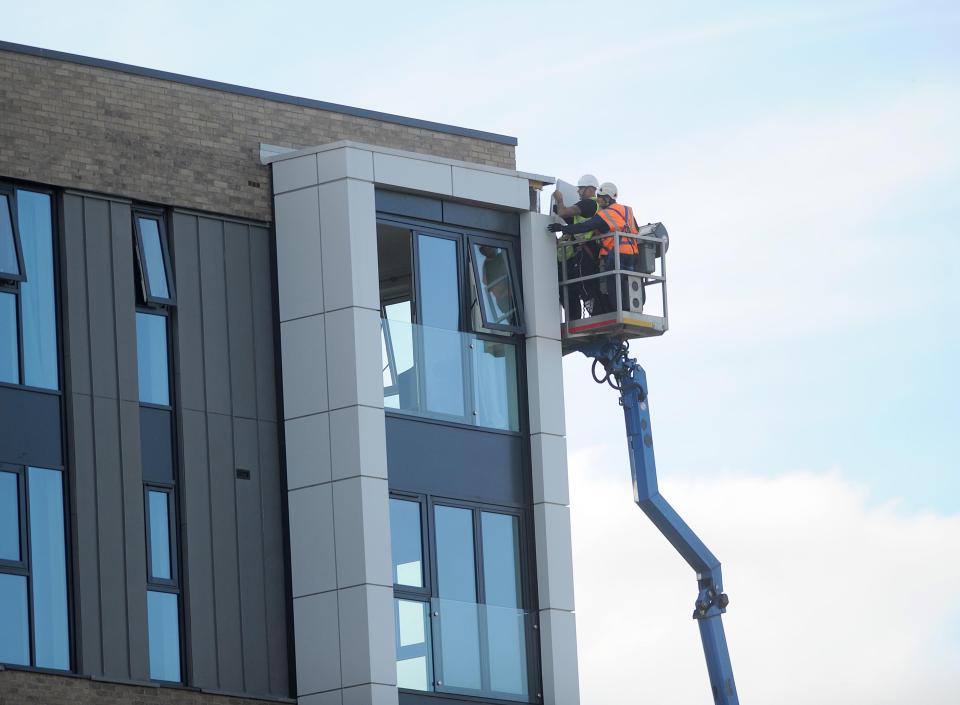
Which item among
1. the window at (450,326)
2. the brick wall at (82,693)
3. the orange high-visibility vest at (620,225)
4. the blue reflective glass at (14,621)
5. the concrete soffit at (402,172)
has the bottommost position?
the brick wall at (82,693)

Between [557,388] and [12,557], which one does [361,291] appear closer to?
[557,388]

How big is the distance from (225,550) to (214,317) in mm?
2875

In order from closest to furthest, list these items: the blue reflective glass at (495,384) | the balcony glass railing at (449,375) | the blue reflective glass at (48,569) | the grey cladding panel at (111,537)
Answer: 1. the blue reflective glass at (48,569)
2. the grey cladding panel at (111,537)
3. the balcony glass railing at (449,375)
4. the blue reflective glass at (495,384)

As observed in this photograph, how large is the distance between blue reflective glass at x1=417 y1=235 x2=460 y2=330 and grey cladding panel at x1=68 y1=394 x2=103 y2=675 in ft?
16.6

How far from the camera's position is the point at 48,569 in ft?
86.3

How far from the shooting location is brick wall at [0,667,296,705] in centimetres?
2461

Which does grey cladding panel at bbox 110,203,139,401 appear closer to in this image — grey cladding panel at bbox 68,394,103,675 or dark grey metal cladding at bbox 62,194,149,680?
dark grey metal cladding at bbox 62,194,149,680

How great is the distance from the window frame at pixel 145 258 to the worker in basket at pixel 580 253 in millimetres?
5618

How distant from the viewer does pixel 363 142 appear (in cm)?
3084

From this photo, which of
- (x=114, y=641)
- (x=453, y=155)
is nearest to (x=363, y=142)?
(x=453, y=155)

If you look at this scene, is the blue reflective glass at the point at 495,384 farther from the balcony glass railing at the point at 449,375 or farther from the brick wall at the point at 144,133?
the brick wall at the point at 144,133

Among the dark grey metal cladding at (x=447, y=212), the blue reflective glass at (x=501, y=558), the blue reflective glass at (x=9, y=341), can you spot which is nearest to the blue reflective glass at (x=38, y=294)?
the blue reflective glass at (x=9, y=341)

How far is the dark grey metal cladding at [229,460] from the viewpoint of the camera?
2759 cm

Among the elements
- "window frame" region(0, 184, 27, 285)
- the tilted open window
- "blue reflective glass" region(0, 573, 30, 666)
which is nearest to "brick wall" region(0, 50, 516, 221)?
"window frame" region(0, 184, 27, 285)
